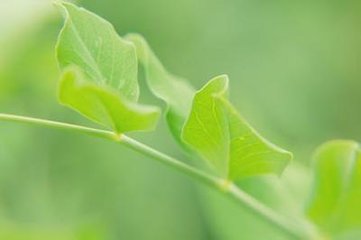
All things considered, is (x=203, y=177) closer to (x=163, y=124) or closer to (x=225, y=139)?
(x=225, y=139)

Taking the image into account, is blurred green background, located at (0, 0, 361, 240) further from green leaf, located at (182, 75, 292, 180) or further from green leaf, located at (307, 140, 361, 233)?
green leaf, located at (182, 75, 292, 180)

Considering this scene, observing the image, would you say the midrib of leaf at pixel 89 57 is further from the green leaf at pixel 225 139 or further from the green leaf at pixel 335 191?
the green leaf at pixel 335 191

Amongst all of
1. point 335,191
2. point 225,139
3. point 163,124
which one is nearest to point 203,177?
point 225,139

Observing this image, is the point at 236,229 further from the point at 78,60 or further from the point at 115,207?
the point at 78,60

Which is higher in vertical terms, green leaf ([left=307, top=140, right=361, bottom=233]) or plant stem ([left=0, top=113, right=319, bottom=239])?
green leaf ([left=307, top=140, right=361, bottom=233])

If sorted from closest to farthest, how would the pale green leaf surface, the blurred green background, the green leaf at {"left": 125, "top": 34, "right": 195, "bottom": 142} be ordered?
the pale green leaf surface → the green leaf at {"left": 125, "top": 34, "right": 195, "bottom": 142} → the blurred green background

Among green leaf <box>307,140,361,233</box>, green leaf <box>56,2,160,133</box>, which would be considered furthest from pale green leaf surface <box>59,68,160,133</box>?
green leaf <box>307,140,361,233</box>

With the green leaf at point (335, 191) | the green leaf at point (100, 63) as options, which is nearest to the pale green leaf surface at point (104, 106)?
the green leaf at point (100, 63)
